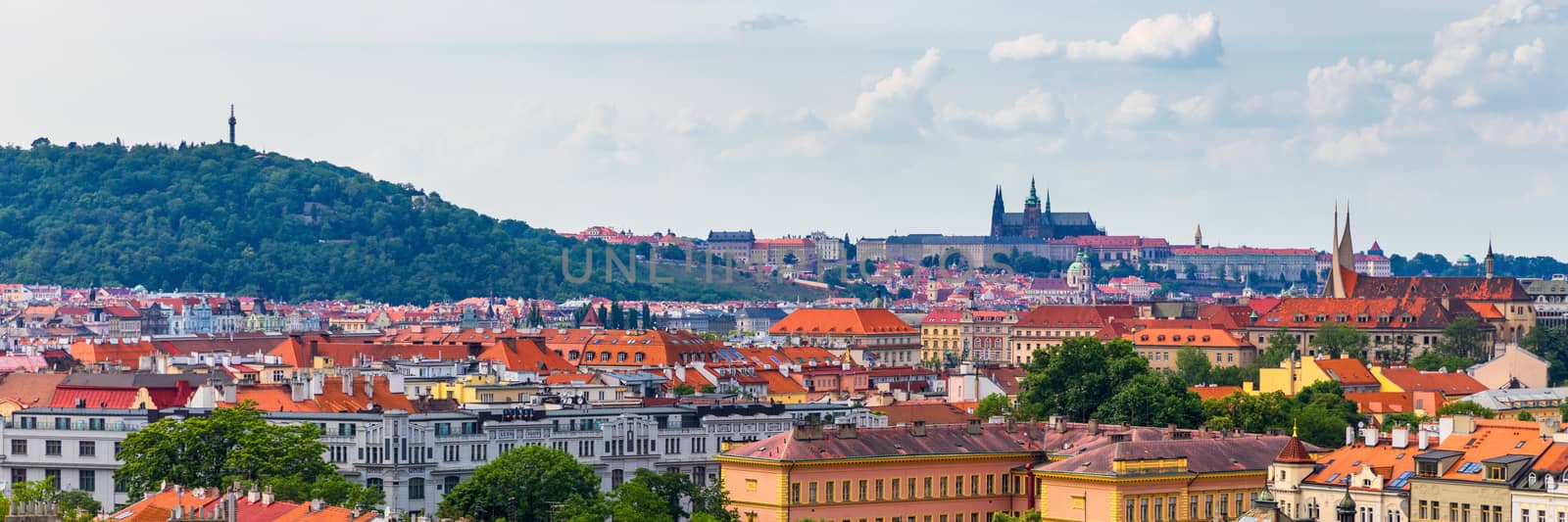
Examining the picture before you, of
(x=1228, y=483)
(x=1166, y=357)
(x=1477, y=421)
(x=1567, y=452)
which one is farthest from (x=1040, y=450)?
(x=1166, y=357)

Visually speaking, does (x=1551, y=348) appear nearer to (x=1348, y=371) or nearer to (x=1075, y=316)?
(x=1348, y=371)

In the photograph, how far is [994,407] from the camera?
8625cm

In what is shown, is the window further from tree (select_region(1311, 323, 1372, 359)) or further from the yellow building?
tree (select_region(1311, 323, 1372, 359))

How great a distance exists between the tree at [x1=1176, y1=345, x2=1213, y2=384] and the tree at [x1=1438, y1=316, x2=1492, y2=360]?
13700 millimetres

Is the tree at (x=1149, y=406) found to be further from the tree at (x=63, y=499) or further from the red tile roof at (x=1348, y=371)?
the tree at (x=63, y=499)

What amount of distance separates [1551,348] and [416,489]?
88287 mm

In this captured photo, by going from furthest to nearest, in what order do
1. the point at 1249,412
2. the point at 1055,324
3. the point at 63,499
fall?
the point at 1055,324 < the point at 1249,412 < the point at 63,499

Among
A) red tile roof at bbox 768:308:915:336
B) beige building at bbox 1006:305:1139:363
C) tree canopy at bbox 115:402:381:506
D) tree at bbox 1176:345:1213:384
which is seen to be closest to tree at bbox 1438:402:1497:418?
tree at bbox 1176:345:1213:384

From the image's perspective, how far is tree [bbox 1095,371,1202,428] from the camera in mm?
81250

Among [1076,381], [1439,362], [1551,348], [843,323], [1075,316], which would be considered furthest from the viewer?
[1075,316]

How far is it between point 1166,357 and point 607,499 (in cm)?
9105

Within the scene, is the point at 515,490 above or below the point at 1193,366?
above

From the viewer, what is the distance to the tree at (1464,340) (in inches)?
5647

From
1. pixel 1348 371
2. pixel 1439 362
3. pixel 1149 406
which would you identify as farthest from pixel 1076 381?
pixel 1439 362
